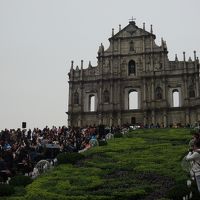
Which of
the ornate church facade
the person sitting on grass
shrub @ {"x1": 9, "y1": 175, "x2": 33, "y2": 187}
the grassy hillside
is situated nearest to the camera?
the person sitting on grass

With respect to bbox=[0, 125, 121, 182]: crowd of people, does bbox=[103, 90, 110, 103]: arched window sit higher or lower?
higher

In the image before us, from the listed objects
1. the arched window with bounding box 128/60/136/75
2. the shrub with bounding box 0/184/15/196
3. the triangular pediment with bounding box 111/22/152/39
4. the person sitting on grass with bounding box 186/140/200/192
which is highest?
the triangular pediment with bounding box 111/22/152/39

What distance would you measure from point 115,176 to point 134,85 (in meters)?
42.5

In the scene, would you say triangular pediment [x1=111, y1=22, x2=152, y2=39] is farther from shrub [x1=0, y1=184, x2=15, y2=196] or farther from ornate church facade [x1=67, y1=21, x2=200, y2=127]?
shrub [x1=0, y1=184, x2=15, y2=196]

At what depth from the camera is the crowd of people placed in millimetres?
19688

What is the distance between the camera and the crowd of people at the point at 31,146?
19688 mm

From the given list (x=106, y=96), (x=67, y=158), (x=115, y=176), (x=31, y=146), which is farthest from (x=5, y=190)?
(x=106, y=96)

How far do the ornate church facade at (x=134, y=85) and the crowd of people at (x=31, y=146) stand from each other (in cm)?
2274

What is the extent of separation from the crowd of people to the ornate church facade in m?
22.7

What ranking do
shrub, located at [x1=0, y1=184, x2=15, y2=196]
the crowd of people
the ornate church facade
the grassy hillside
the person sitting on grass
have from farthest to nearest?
the ornate church facade → the crowd of people → shrub, located at [x1=0, y1=184, x2=15, y2=196] → the grassy hillside → the person sitting on grass

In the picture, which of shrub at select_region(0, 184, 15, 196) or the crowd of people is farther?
the crowd of people

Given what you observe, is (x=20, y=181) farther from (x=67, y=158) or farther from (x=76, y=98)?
(x=76, y=98)

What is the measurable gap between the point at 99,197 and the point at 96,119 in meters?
45.5

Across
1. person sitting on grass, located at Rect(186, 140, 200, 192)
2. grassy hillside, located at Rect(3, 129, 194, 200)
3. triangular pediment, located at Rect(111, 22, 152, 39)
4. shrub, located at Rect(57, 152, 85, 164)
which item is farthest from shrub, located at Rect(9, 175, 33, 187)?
triangular pediment, located at Rect(111, 22, 152, 39)
